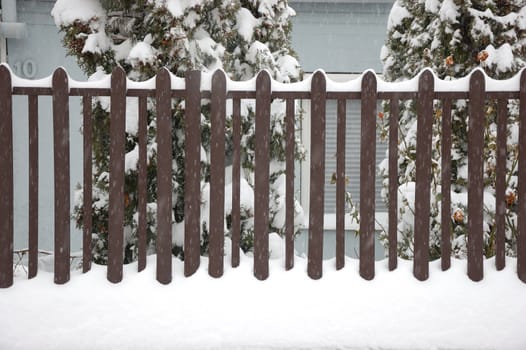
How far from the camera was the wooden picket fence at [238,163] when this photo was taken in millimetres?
3193

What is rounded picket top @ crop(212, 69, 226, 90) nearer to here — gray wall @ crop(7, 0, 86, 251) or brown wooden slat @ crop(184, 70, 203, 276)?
brown wooden slat @ crop(184, 70, 203, 276)

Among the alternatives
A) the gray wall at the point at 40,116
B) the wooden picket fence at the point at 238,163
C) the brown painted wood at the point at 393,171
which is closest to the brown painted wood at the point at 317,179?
the wooden picket fence at the point at 238,163

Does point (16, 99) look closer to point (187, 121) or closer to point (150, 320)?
point (187, 121)

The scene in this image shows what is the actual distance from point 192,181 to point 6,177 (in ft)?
3.77

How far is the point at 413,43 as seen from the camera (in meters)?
5.09

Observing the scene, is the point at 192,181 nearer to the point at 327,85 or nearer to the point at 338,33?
the point at 327,85

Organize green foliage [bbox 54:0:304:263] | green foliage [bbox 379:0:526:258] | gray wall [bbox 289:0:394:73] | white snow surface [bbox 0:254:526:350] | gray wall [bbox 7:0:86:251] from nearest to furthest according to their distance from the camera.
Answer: white snow surface [bbox 0:254:526:350] → green foliage [bbox 54:0:304:263] → green foliage [bbox 379:0:526:258] → gray wall [bbox 7:0:86:251] → gray wall [bbox 289:0:394:73]

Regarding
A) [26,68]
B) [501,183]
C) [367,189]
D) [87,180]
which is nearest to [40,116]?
[26,68]

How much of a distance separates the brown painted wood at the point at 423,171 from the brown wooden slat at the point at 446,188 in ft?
0.29

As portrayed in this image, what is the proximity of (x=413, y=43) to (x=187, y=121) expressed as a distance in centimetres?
286

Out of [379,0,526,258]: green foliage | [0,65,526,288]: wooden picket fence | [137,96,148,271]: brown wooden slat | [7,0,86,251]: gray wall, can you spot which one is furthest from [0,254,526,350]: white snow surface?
[7,0,86,251]: gray wall

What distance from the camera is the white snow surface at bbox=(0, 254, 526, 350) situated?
2922mm

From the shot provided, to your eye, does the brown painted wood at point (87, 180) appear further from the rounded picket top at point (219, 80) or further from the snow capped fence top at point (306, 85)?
the rounded picket top at point (219, 80)

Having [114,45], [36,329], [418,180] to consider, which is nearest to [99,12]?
[114,45]
